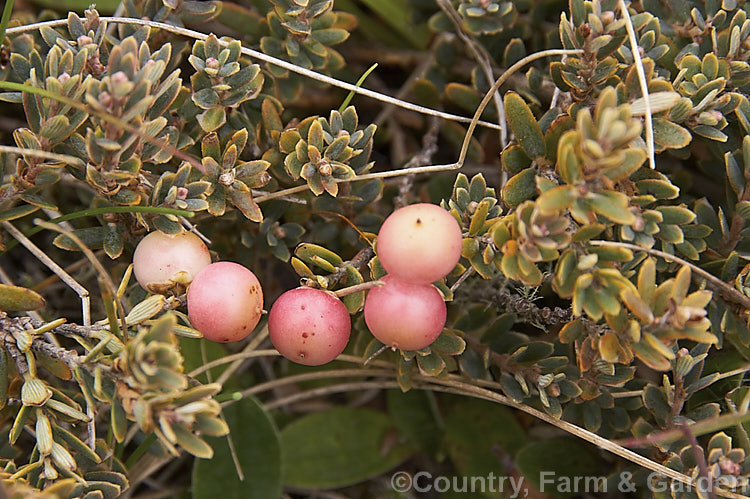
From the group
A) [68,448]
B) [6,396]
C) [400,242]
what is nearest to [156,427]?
[68,448]

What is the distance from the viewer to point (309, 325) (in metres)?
1.63

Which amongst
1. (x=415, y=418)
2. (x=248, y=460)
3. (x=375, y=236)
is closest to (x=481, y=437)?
(x=415, y=418)

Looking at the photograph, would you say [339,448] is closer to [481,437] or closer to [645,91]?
[481,437]

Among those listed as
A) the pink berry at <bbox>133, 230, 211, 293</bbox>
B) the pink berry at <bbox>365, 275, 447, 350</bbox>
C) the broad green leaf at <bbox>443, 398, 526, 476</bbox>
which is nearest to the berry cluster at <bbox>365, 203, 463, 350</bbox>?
the pink berry at <bbox>365, 275, 447, 350</bbox>

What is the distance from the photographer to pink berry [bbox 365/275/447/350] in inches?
62.1

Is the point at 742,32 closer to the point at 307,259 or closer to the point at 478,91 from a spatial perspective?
the point at 478,91

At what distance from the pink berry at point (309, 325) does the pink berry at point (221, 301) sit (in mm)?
88

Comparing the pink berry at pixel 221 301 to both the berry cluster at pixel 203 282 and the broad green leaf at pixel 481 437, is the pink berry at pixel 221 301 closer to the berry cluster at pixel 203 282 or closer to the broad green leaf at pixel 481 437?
the berry cluster at pixel 203 282

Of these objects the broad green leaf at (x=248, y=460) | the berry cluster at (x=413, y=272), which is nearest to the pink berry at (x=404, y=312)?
the berry cluster at (x=413, y=272)

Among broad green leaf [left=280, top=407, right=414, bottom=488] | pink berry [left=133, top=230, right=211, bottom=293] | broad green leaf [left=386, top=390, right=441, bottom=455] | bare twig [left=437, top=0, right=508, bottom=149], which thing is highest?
bare twig [left=437, top=0, right=508, bottom=149]

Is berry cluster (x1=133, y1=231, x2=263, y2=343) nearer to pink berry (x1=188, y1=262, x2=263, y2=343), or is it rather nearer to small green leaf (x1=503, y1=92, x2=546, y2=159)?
pink berry (x1=188, y1=262, x2=263, y2=343)

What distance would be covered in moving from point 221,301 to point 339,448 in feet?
3.97

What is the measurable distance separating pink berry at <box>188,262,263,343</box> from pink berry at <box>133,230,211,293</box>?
0.11 metres

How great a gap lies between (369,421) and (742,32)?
74.5 inches
